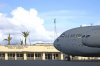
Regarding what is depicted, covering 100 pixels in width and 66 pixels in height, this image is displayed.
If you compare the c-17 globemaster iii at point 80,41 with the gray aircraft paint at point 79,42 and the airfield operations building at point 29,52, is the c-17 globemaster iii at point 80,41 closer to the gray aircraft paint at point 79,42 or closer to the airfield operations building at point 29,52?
the gray aircraft paint at point 79,42

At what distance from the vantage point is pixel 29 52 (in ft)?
278

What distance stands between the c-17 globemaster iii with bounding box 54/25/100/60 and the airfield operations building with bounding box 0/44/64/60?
125 ft

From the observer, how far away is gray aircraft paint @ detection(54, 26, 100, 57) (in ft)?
114

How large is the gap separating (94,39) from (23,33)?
299 ft

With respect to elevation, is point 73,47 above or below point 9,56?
above

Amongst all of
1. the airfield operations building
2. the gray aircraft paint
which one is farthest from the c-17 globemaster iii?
the airfield operations building

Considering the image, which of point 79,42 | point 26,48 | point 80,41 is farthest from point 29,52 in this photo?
point 80,41

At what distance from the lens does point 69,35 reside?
42062 mm

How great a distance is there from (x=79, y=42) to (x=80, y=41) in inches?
13.4

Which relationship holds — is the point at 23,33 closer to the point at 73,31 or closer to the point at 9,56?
the point at 9,56

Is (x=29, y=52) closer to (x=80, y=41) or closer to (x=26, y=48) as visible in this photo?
(x=26, y=48)

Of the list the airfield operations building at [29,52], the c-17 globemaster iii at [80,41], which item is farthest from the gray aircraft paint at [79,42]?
the airfield operations building at [29,52]

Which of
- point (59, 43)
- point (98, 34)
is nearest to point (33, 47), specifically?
point (59, 43)

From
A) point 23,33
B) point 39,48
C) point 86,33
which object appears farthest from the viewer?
point 23,33
